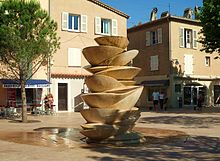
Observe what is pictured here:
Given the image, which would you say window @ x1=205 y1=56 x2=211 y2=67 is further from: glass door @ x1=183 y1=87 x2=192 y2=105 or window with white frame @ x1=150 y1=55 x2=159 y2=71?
window with white frame @ x1=150 y1=55 x2=159 y2=71

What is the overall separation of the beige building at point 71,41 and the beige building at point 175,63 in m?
7.50

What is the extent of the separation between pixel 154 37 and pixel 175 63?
11.8 feet

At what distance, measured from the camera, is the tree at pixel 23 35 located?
66.6ft

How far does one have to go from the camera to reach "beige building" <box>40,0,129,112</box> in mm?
30938

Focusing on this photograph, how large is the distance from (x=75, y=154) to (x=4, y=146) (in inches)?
106

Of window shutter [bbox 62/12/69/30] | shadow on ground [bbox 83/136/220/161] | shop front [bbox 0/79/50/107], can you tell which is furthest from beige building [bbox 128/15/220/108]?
shadow on ground [bbox 83/136/220/161]

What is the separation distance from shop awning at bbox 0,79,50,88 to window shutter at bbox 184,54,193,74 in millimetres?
15582

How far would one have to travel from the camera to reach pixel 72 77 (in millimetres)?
31516

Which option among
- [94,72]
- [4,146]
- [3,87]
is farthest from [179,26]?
[4,146]

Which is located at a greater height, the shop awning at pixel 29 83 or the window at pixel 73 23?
the window at pixel 73 23

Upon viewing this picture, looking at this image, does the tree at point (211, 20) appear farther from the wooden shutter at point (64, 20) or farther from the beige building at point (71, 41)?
the wooden shutter at point (64, 20)

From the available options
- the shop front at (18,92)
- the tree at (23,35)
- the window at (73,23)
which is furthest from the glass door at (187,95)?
the tree at (23,35)

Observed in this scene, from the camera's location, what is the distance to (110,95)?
1235 cm

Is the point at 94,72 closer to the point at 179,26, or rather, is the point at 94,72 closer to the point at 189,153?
the point at 189,153
